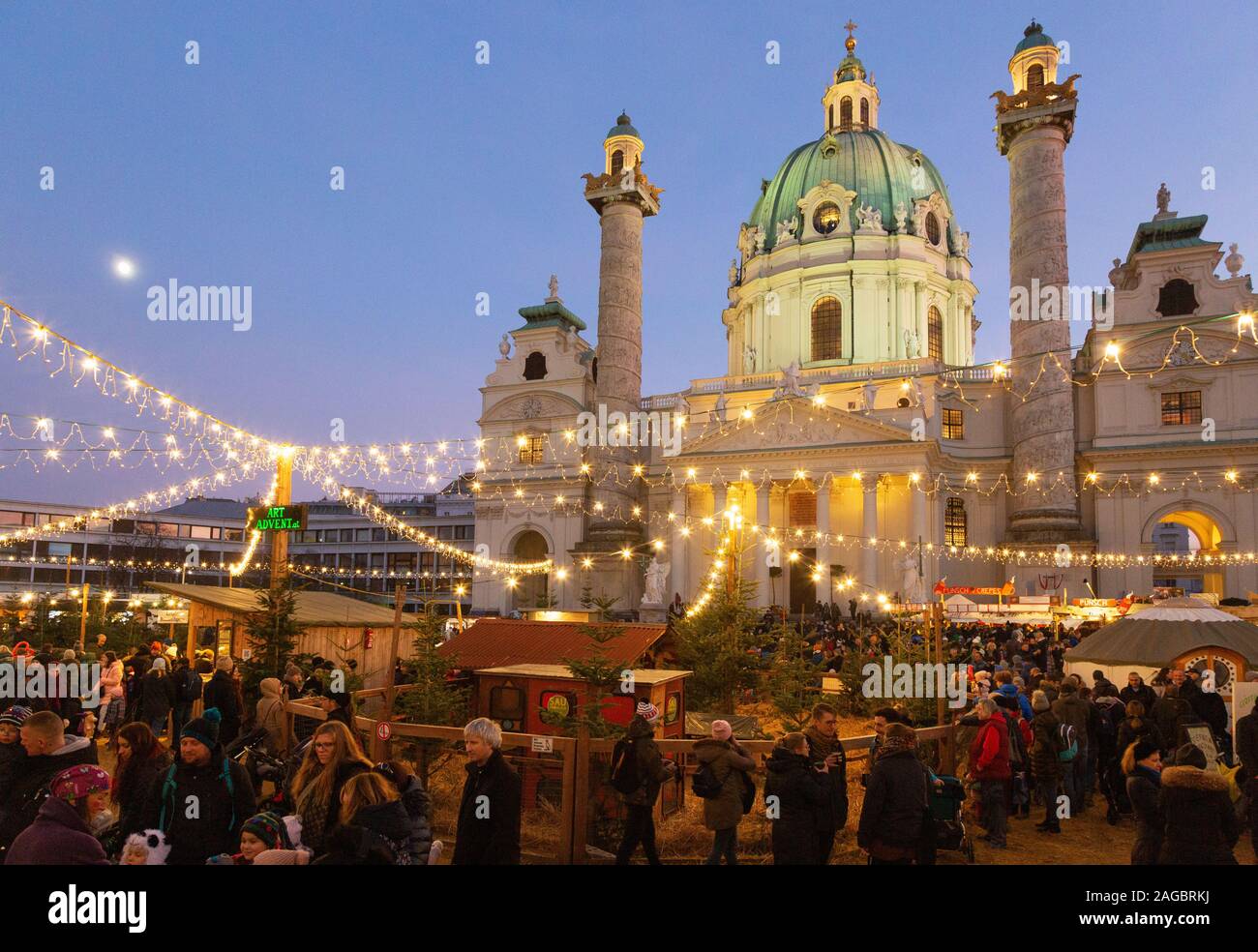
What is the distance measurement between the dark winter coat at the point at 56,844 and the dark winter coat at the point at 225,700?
6028mm

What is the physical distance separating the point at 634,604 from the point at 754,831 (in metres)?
35.4


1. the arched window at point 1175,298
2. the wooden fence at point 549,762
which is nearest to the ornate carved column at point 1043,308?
the arched window at point 1175,298

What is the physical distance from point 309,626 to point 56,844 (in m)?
12.8

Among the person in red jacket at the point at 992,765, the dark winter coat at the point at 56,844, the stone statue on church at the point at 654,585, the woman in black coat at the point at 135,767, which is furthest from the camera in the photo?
the stone statue on church at the point at 654,585

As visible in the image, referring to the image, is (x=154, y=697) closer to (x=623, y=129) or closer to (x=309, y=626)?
(x=309, y=626)

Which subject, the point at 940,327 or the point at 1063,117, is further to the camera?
the point at 940,327

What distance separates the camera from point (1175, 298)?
3697 cm

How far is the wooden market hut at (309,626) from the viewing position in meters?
17.2

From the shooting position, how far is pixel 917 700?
13.2 m

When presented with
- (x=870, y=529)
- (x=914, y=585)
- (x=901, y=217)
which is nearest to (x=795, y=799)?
(x=914, y=585)

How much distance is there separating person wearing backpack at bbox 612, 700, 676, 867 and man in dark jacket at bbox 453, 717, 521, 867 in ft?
5.97

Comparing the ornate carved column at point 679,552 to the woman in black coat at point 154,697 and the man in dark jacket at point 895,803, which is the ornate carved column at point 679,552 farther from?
the man in dark jacket at point 895,803

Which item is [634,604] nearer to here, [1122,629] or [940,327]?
[940,327]
